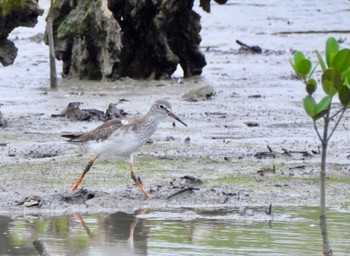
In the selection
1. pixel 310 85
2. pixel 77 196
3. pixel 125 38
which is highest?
pixel 310 85

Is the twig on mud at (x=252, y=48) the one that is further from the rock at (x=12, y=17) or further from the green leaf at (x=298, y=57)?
the green leaf at (x=298, y=57)

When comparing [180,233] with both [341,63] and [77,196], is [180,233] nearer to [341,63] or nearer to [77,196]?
[77,196]

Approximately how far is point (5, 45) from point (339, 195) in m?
5.65

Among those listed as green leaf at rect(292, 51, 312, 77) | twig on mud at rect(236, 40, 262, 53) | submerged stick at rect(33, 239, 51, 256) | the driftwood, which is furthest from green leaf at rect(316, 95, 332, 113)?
twig on mud at rect(236, 40, 262, 53)

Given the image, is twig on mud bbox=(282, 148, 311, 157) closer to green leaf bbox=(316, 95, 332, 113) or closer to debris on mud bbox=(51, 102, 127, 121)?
debris on mud bbox=(51, 102, 127, 121)

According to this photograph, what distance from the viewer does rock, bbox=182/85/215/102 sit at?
16.0m

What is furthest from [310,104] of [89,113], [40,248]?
[89,113]

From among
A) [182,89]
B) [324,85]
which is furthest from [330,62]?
[182,89]

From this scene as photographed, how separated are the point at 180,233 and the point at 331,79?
2820mm

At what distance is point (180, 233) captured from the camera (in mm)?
8289

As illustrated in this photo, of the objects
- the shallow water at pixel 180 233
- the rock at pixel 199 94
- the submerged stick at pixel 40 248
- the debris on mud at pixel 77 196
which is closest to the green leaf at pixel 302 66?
the shallow water at pixel 180 233

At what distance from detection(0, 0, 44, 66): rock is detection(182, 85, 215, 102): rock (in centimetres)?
310

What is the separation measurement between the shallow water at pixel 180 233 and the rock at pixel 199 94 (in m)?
6.68

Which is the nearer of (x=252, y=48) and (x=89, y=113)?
(x=89, y=113)
